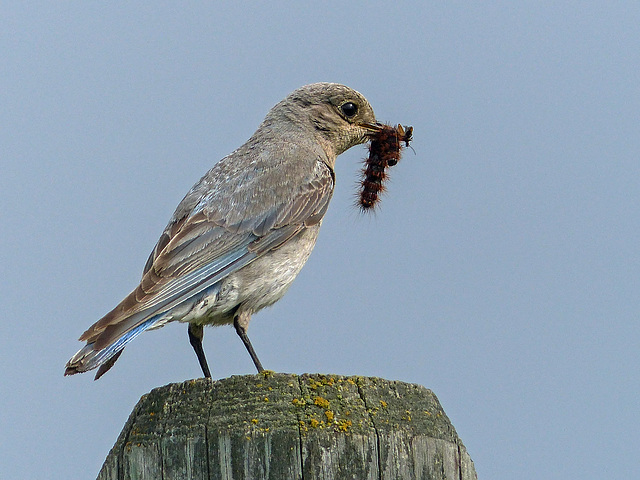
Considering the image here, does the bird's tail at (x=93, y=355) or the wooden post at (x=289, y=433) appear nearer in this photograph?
the wooden post at (x=289, y=433)

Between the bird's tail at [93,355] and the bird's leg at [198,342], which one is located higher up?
the bird's tail at [93,355]

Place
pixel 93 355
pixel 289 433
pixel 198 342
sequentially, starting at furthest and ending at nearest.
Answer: pixel 198 342
pixel 93 355
pixel 289 433

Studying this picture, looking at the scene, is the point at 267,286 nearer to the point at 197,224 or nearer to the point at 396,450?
the point at 197,224

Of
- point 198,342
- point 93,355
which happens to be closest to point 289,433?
point 93,355

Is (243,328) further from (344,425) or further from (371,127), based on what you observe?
(344,425)

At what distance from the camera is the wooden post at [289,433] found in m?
3.12

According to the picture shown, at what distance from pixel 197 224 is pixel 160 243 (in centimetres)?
31

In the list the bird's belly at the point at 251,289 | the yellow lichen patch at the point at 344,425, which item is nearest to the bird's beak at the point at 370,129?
the bird's belly at the point at 251,289

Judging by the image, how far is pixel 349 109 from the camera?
7191 mm

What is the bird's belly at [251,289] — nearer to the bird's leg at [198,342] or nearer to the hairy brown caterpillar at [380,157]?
the bird's leg at [198,342]

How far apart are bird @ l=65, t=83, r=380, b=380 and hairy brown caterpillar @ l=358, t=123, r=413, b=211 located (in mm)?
412

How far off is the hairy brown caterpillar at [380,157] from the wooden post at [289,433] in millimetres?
3700

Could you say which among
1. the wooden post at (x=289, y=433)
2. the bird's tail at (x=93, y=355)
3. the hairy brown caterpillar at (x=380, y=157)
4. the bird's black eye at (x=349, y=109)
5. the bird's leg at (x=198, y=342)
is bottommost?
the bird's leg at (x=198, y=342)

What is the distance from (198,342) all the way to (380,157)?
239 cm
